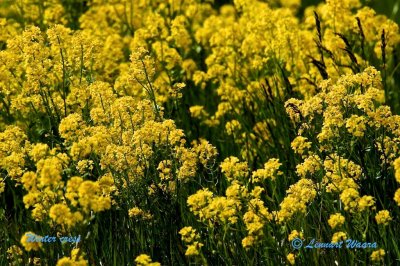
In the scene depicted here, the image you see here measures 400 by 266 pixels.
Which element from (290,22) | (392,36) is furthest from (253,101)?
(392,36)

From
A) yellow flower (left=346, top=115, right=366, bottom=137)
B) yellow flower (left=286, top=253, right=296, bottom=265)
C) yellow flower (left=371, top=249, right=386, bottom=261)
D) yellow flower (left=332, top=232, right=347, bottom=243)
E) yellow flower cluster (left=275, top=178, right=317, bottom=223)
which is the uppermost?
yellow flower (left=346, top=115, right=366, bottom=137)

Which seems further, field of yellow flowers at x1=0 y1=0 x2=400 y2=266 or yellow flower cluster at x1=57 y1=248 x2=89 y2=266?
field of yellow flowers at x1=0 y1=0 x2=400 y2=266

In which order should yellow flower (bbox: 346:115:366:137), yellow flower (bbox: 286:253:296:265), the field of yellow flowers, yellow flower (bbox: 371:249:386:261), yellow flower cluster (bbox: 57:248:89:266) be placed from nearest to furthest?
yellow flower cluster (bbox: 57:248:89:266) < yellow flower (bbox: 371:249:386:261) < yellow flower (bbox: 286:253:296:265) < the field of yellow flowers < yellow flower (bbox: 346:115:366:137)

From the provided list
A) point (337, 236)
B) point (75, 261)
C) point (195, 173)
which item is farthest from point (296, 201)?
point (75, 261)

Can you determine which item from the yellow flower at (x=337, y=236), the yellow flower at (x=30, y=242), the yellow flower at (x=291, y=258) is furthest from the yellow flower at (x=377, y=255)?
the yellow flower at (x=30, y=242)

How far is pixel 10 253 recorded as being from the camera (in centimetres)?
523

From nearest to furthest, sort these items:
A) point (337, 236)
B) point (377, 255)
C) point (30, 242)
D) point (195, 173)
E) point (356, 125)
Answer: point (30, 242) → point (377, 255) → point (337, 236) → point (356, 125) → point (195, 173)

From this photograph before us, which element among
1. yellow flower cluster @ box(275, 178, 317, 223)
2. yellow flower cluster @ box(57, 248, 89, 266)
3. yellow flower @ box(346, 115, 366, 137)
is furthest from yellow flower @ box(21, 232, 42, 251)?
yellow flower @ box(346, 115, 366, 137)

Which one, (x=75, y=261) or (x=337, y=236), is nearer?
(x=75, y=261)

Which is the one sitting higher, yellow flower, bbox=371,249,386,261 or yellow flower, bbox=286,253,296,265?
yellow flower, bbox=286,253,296,265

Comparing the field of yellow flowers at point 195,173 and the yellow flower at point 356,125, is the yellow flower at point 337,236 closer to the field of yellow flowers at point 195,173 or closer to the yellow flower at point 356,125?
the field of yellow flowers at point 195,173

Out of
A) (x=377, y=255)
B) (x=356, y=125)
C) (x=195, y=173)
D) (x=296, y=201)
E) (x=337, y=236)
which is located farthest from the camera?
(x=195, y=173)

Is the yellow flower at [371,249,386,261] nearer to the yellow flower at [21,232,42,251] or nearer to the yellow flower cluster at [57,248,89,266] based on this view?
the yellow flower cluster at [57,248,89,266]

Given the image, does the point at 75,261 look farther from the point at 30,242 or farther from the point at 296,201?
the point at 296,201
